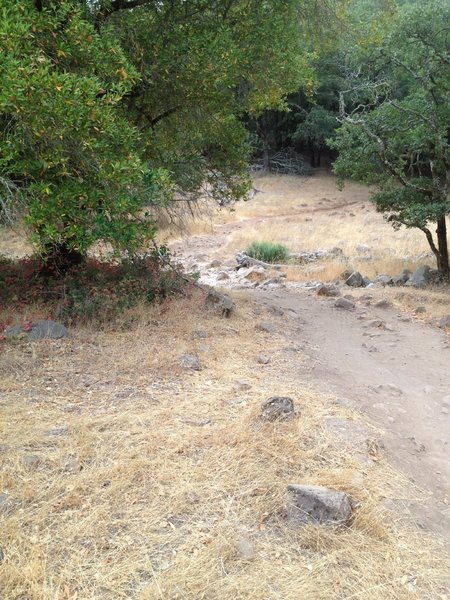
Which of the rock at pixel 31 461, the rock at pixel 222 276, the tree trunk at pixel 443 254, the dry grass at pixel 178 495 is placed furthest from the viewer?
the rock at pixel 222 276

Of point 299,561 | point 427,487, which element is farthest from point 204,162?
point 299,561

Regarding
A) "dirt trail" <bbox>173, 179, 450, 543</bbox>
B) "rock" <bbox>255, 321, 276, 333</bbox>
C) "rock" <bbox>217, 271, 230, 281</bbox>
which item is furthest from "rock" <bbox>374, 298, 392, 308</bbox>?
"rock" <bbox>217, 271, 230, 281</bbox>

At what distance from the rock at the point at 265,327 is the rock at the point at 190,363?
6.34ft

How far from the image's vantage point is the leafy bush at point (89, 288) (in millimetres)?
6656

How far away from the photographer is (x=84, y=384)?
5.07 m

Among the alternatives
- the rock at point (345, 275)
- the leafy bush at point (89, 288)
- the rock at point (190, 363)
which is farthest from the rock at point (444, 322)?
the rock at point (190, 363)

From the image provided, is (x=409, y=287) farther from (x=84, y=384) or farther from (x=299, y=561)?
(x=299, y=561)

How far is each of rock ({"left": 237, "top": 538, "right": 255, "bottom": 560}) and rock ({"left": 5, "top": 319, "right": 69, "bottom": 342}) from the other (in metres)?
3.81

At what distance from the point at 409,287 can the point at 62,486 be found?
34.1 ft

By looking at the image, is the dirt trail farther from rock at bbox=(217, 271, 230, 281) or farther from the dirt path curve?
rock at bbox=(217, 271, 230, 281)

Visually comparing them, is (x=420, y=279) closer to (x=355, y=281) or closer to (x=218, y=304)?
(x=355, y=281)

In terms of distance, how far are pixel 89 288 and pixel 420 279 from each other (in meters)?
8.51

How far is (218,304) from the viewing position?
25.3ft

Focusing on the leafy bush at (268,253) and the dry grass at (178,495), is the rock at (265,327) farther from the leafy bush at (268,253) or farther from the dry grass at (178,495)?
the leafy bush at (268,253)
